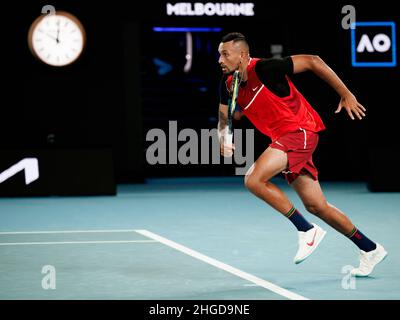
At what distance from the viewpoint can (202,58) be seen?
19203 millimetres

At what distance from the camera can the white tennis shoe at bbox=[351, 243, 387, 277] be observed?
6.92 metres

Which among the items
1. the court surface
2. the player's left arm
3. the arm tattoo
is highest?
the player's left arm

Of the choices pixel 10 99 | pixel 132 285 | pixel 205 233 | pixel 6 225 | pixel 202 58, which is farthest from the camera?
pixel 202 58

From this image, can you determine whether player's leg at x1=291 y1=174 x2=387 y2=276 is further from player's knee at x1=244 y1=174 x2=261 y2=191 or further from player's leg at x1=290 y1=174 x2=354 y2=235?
player's knee at x1=244 y1=174 x2=261 y2=191

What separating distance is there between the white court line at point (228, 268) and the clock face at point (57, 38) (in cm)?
664

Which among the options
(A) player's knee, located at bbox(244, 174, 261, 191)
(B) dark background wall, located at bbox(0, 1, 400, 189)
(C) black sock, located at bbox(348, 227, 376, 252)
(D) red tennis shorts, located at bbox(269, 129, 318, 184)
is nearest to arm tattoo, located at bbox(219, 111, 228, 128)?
(D) red tennis shorts, located at bbox(269, 129, 318, 184)

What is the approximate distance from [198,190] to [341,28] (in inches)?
177

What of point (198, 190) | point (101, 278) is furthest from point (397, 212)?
point (101, 278)

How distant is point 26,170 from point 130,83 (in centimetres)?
347

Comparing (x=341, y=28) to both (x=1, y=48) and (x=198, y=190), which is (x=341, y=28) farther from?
(x=1, y=48)

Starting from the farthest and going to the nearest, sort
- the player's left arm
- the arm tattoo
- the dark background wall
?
the dark background wall
the arm tattoo
the player's left arm

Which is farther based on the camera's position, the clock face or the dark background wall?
the dark background wall

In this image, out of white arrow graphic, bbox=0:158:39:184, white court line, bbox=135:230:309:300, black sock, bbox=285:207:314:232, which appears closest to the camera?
white court line, bbox=135:230:309:300

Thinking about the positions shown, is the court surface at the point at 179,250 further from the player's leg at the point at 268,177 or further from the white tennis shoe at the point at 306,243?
the player's leg at the point at 268,177
